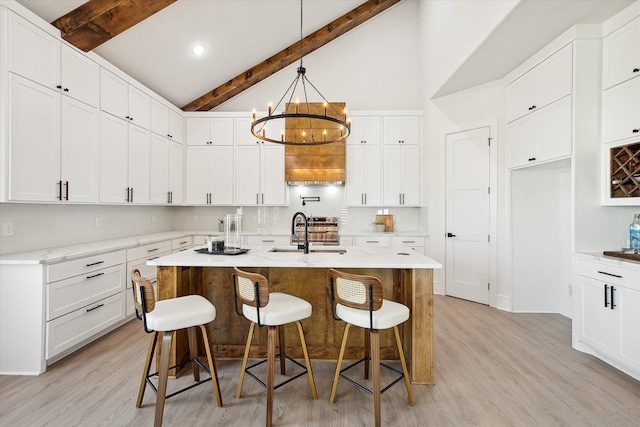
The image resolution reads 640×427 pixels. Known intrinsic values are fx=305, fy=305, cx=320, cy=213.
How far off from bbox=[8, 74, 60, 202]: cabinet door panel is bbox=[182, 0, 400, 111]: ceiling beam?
2.59 m

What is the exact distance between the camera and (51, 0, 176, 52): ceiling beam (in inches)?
109

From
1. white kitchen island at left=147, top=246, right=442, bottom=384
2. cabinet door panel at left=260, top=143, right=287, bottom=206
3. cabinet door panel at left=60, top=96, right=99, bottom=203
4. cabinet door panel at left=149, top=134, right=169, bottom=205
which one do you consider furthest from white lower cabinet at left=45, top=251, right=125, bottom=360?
cabinet door panel at left=260, top=143, right=287, bottom=206

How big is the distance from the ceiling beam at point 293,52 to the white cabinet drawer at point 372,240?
318 centimetres

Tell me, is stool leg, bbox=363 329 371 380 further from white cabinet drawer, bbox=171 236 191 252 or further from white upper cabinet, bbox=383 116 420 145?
white upper cabinet, bbox=383 116 420 145

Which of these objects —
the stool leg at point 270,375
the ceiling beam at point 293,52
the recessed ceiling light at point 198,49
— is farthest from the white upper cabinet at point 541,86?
the recessed ceiling light at point 198,49

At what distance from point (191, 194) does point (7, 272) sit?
2.96 meters

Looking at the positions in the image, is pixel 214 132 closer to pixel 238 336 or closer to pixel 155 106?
pixel 155 106

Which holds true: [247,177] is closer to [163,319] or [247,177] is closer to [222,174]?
[222,174]

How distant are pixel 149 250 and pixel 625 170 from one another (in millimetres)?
4925

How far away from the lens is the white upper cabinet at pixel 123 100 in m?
3.32

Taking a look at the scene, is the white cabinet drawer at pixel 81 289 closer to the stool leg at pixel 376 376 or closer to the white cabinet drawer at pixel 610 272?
the stool leg at pixel 376 376

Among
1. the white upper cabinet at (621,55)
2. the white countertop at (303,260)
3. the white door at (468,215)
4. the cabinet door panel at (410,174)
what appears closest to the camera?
the white countertop at (303,260)

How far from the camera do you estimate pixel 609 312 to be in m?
2.48

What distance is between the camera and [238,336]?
2.63 meters
